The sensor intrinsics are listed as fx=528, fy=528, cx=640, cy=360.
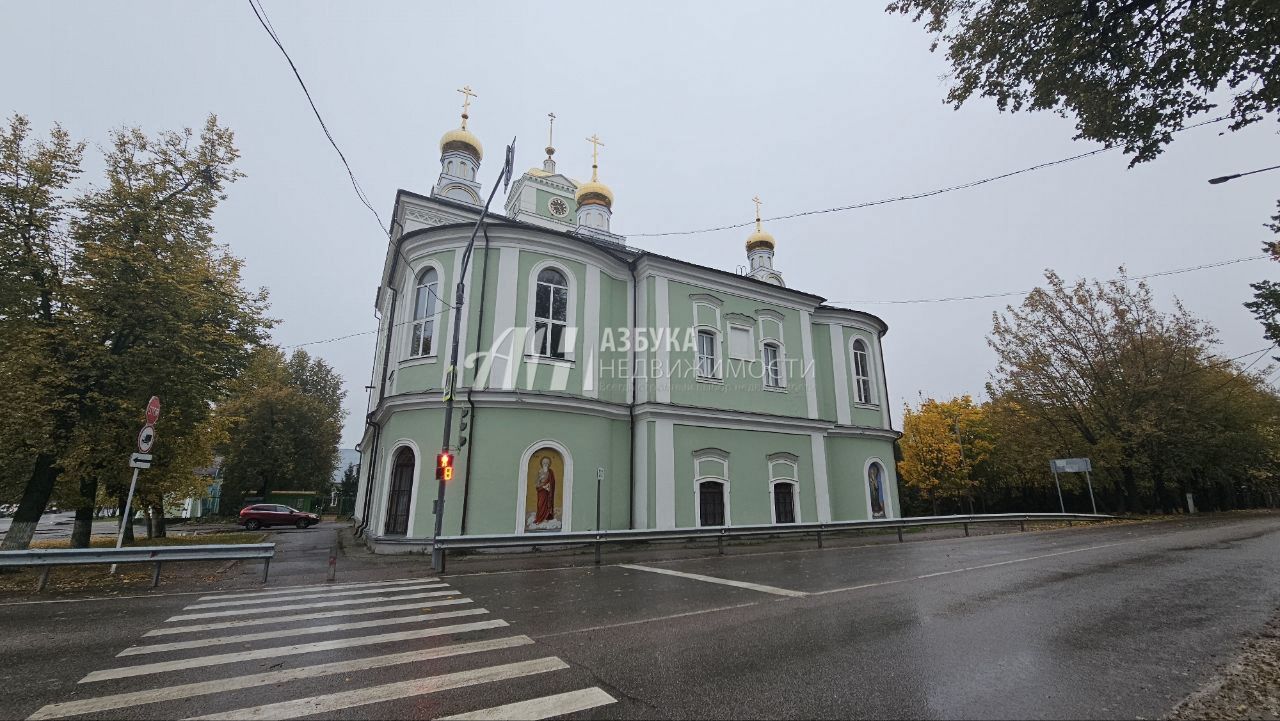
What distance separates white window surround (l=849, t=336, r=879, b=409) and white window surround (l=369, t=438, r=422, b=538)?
58.2ft

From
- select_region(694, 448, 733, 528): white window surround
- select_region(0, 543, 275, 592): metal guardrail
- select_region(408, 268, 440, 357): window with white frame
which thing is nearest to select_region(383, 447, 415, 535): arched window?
select_region(408, 268, 440, 357): window with white frame

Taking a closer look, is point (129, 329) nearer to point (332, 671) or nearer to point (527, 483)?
point (527, 483)

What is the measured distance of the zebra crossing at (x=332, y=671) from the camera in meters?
3.82

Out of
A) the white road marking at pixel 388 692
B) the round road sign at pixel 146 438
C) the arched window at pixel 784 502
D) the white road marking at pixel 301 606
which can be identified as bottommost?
the white road marking at pixel 301 606

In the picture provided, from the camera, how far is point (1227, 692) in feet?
13.0

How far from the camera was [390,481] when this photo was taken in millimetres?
15164

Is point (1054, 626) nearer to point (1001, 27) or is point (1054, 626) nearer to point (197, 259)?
point (1001, 27)

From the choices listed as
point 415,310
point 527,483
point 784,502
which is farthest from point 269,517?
point 784,502

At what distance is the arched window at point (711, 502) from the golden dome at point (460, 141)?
1895 cm

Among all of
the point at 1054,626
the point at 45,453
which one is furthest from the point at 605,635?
the point at 45,453

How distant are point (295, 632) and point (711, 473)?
1373 centimetres

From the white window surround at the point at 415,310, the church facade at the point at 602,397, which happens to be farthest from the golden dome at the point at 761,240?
the white window surround at the point at 415,310

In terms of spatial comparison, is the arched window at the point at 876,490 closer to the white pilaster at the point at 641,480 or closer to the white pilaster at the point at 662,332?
the white pilaster at the point at 662,332

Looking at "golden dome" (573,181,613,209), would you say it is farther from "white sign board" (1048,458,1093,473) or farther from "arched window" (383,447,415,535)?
"white sign board" (1048,458,1093,473)
